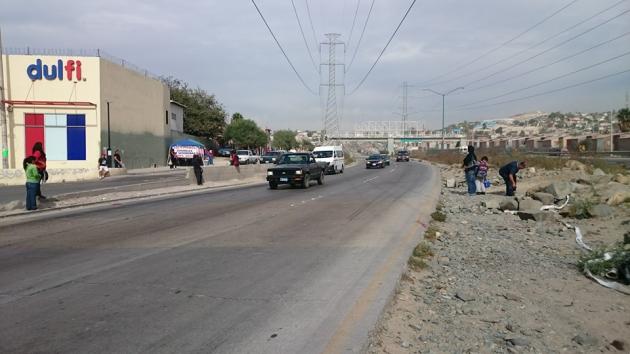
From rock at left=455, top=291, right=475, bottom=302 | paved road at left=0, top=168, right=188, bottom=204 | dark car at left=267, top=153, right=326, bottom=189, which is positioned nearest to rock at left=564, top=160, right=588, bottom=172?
dark car at left=267, top=153, right=326, bottom=189

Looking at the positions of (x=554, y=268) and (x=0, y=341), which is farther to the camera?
(x=554, y=268)

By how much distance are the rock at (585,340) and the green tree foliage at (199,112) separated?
74.3m

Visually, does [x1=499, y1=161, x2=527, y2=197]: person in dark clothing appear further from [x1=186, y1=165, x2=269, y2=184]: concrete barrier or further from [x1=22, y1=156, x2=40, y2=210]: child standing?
[x1=186, y1=165, x2=269, y2=184]: concrete barrier

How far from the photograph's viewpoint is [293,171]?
80.2 feet

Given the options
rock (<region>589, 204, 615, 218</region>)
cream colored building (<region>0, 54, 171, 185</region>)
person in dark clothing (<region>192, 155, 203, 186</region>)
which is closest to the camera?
rock (<region>589, 204, 615, 218</region>)

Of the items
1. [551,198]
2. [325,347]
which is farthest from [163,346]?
[551,198]

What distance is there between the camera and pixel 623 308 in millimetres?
5965

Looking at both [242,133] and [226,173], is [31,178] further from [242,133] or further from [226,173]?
[242,133]

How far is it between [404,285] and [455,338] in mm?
1871

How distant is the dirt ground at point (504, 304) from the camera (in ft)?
16.0

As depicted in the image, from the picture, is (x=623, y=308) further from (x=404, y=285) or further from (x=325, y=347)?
(x=325, y=347)

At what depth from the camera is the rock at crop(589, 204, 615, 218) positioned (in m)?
12.8

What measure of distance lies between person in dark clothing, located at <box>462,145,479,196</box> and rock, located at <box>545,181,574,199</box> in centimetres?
332

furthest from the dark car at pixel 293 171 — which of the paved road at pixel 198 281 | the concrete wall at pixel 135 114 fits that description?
the concrete wall at pixel 135 114
